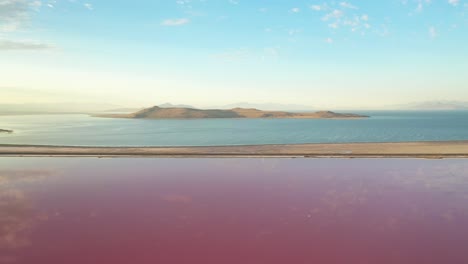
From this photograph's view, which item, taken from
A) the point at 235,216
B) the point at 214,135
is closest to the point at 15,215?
the point at 235,216

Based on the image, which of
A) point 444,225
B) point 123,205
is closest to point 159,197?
point 123,205

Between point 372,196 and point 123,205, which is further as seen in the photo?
point 372,196

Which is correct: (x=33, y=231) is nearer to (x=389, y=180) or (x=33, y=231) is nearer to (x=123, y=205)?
(x=123, y=205)

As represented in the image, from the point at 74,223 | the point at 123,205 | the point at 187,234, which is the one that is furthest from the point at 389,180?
the point at 74,223

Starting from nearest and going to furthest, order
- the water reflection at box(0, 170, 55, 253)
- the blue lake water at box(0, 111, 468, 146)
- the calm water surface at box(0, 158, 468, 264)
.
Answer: the calm water surface at box(0, 158, 468, 264), the water reflection at box(0, 170, 55, 253), the blue lake water at box(0, 111, 468, 146)

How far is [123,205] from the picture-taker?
16984 mm

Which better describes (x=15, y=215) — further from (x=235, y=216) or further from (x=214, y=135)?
(x=214, y=135)

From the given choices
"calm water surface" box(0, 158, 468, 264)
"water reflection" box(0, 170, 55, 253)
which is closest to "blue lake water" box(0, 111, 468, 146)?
"calm water surface" box(0, 158, 468, 264)

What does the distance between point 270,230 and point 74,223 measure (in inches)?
333

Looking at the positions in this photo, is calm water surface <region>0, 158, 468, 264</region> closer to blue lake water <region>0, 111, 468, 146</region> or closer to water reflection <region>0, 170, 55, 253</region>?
water reflection <region>0, 170, 55, 253</region>

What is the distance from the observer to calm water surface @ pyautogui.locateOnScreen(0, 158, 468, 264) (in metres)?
11.7

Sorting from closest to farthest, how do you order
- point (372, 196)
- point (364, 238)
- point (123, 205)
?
point (364, 238) → point (123, 205) → point (372, 196)

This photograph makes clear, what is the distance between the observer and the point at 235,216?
1532cm

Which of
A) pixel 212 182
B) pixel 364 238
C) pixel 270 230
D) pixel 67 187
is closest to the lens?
pixel 364 238
